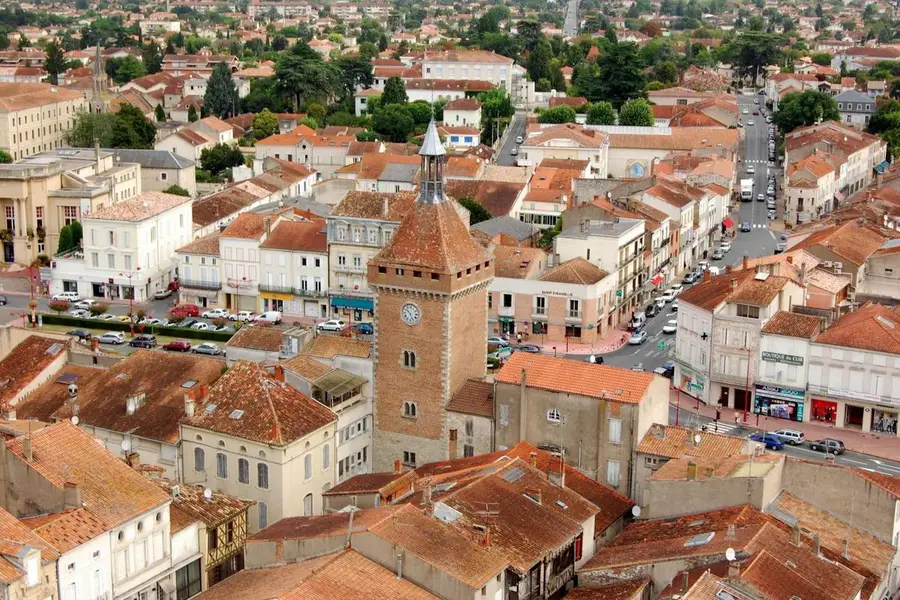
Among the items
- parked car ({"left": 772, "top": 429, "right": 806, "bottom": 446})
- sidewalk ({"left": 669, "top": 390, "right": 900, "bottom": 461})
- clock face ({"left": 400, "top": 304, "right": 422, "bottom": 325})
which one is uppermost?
clock face ({"left": 400, "top": 304, "right": 422, "bottom": 325})

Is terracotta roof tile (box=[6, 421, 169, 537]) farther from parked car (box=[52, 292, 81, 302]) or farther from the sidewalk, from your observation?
parked car (box=[52, 292, 81, 302])

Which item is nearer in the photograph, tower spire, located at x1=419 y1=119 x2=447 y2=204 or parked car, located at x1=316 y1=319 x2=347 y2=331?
tower spire, located at x1=419 y1=119 x2=447 y2=204

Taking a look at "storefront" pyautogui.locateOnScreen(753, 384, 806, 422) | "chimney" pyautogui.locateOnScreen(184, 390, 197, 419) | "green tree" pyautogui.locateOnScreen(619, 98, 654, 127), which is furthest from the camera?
"green tree" pyautogui.locateOnScreen(619, 98, 654, 127)

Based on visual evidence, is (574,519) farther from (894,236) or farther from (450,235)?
(894,236)

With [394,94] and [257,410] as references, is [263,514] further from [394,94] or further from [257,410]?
[394,94]

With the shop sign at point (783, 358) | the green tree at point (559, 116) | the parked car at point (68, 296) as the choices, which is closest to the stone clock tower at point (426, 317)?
the shop sign at point (783, 358)

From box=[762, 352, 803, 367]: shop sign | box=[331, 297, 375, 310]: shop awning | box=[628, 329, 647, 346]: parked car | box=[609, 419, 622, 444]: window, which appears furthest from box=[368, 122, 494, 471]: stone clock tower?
box=[331, 297, 375, 310]: shop awning
